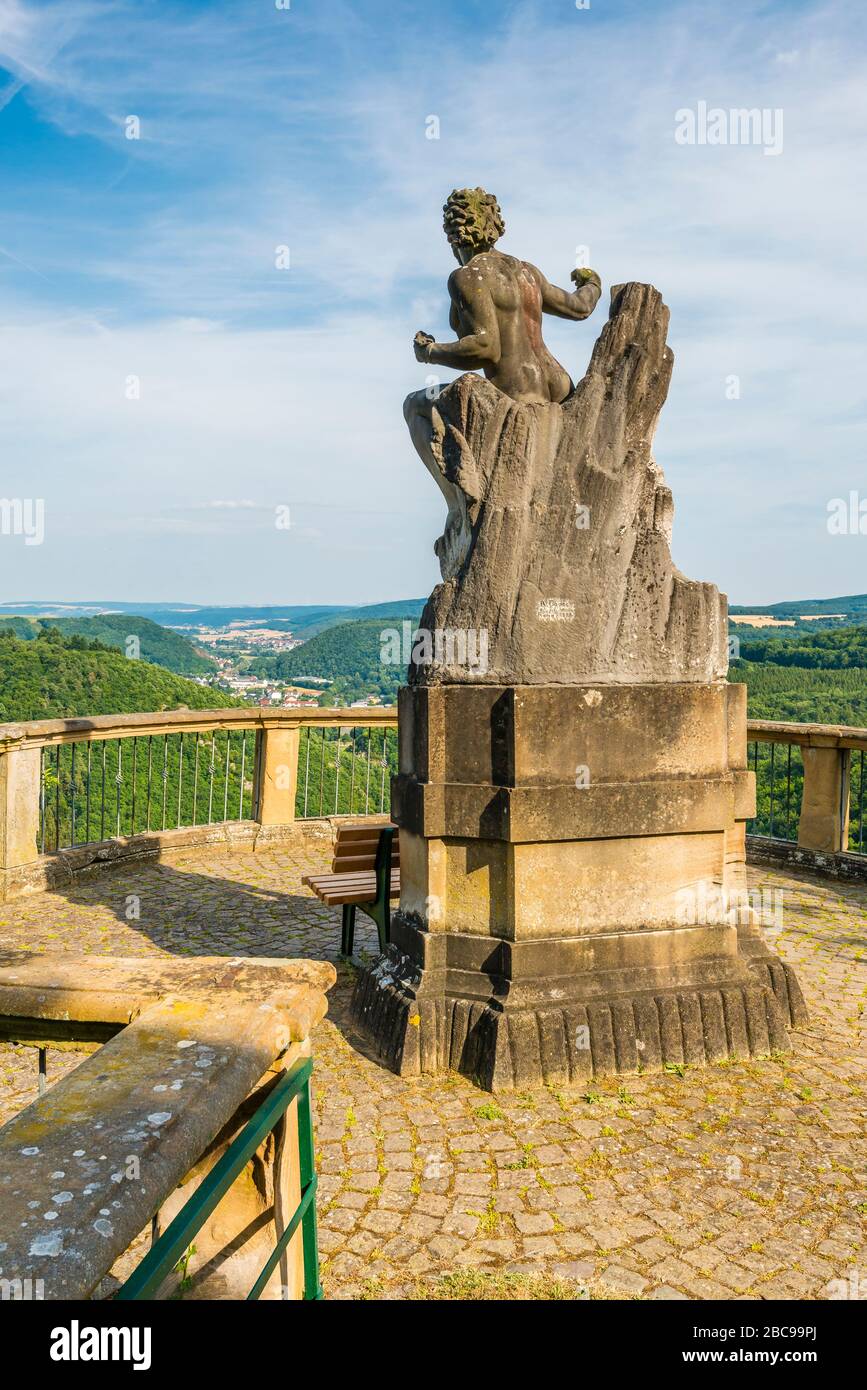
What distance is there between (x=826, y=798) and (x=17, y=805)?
7289 mm

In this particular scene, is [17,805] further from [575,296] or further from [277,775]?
[575,296]

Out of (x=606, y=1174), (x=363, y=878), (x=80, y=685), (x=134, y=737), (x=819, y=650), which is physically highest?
(x=819, y=650)

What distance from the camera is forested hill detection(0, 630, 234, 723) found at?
1469 cm

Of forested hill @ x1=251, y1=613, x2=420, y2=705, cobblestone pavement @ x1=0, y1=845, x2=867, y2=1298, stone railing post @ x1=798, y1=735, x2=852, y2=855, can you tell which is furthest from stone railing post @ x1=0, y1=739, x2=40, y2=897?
forested hill @ x1=251, y1=613, x2=420, y2=705

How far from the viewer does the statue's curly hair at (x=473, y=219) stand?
572 centimetres

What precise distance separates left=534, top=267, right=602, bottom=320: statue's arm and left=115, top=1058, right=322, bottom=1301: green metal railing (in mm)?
4999

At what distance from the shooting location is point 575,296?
6109 millimetres

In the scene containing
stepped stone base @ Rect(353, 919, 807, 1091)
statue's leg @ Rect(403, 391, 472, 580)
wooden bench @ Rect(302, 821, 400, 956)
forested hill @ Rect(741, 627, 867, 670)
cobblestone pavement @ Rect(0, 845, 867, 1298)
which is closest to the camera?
cobblestone pavement @ Rect(0, 845, 867, 1298)

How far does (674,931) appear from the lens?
5.34 m

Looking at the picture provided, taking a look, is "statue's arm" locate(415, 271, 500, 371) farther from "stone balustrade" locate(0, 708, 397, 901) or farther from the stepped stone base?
"stone balustrade" locate(0, 708, 397, 901)

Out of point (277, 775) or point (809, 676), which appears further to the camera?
point (809, 676)

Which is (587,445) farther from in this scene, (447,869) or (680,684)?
(447,869)

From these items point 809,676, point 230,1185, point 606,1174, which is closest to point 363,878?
point 606,1174

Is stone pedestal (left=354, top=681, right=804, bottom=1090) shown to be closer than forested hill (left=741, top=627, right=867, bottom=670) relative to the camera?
Yes
